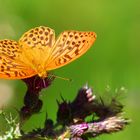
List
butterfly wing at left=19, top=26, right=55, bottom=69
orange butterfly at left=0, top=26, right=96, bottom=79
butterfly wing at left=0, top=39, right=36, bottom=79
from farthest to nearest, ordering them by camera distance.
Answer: butterfly wing at left=19, top=26, right=55, bottom=69 → orange butterfly at left=0, top=26, right=96, bottom=79 → butterfly wing at left=0, top=39, right=36, bottom=79

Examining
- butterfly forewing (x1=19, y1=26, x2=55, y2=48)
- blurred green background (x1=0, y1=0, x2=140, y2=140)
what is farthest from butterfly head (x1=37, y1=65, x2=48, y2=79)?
blurred green background (x1=0, y1=0, x2=140, y2=140)

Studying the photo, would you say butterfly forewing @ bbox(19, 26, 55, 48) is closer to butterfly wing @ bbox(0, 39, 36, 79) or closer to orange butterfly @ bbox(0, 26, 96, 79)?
orange butterfly @ bbox(0, 26, 96, 79)

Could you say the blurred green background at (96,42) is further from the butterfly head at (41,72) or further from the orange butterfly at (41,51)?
the butterfly head at (41,72)

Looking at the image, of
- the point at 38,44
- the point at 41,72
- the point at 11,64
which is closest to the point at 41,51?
the point at 38,44

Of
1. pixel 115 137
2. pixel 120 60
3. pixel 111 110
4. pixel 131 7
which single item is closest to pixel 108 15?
pixel 131 7

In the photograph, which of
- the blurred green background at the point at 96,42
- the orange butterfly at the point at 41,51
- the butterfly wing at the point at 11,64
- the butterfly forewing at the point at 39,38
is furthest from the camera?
the blurred green background at the point at 96,42

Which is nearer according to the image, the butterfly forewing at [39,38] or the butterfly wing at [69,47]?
the butterfly wing at [69,47]

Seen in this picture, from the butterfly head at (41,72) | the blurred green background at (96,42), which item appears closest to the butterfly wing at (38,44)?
the butterfly head at (41,72)

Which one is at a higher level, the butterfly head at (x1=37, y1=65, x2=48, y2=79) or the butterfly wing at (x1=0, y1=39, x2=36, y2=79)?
the butterfly wing at (x1=0, y1=39, x2=36, y2=79)
